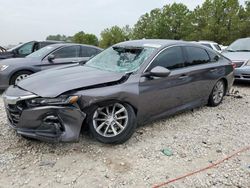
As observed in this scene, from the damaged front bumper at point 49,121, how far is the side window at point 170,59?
141 centimetres

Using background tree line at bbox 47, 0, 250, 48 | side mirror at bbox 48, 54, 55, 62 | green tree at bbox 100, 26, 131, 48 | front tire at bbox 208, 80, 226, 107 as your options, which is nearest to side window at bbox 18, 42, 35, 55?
side mirror at bbox 48, 54, 55, 62

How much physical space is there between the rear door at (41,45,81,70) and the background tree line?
2760 cm

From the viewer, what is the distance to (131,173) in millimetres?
2818

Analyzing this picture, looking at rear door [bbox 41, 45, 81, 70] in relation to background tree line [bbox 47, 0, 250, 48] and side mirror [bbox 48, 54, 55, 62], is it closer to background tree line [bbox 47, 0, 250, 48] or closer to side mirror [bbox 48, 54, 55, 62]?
side mirror [bbox 48, 54, 55, 62]

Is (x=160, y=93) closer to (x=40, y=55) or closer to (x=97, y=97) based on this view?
(x=97, y=97)

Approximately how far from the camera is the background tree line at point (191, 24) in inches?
1224

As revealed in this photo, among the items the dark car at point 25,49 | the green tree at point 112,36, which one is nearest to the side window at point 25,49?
the dark car at point 25,49

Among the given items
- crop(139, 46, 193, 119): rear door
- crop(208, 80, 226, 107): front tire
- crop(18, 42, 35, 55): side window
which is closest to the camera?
crop(139, 46, 193, 119): rear door

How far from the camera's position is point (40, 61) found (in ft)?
21.4

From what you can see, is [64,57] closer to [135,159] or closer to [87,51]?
[87,51]

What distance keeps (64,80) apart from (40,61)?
11.9 feet

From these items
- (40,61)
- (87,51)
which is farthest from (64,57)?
(87,51)

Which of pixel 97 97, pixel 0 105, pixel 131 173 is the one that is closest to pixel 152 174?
pixel 131 173

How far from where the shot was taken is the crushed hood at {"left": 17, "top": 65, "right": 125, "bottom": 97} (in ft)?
10.1
